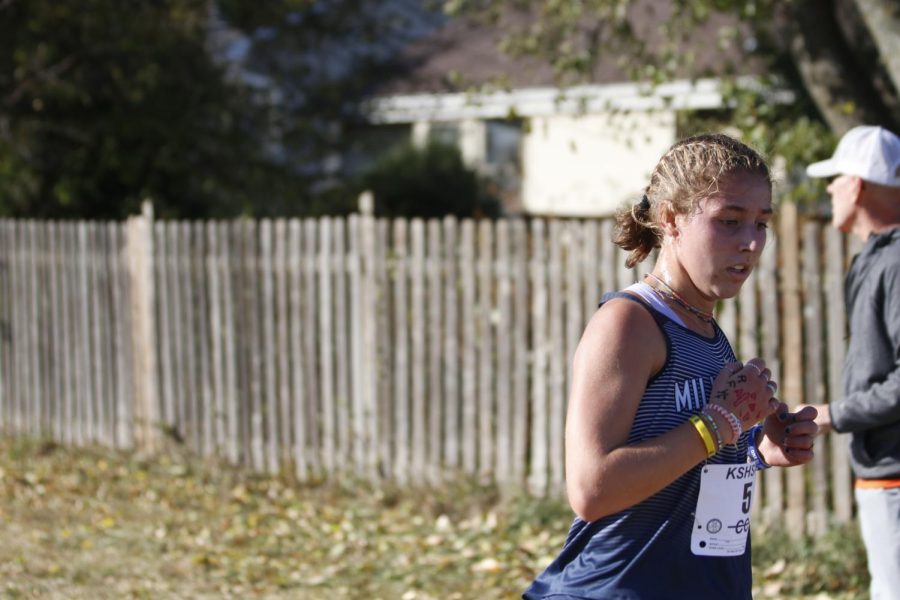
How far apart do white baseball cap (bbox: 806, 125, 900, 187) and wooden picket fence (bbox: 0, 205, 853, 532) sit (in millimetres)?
2059

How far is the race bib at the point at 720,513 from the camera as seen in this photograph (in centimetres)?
261

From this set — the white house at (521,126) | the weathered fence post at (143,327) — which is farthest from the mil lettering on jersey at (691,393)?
the white house at (521,126)

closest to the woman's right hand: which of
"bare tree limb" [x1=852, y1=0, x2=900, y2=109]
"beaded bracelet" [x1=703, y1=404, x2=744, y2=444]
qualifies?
"beaded bracelet" [x1=703, y1=404, x2=744, y2=444]

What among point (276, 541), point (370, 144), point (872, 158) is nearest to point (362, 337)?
point (276, 541)

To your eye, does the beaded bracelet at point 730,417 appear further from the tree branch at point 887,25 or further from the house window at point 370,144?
the house window at point 370,144

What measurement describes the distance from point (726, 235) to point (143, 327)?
7501 mm

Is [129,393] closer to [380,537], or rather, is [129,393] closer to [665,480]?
[380,537]

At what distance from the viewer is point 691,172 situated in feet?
8.36

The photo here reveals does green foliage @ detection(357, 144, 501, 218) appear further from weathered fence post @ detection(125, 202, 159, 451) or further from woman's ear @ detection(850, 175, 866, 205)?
woman's ear @ detection(850, 175, 866, 205)

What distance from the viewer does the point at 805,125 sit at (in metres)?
7.91

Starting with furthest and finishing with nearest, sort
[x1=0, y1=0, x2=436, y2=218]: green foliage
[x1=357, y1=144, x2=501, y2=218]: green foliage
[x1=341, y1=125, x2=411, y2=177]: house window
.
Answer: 1. [x1=341, y1=125, x2=411, y2=177]: house window
2. [x1=357, y1=144, x2=501, y2=218]: green foliage
3. [x1=0, y1=0, x2=436, y2=218]: green foliage

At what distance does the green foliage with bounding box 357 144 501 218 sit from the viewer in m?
15.5

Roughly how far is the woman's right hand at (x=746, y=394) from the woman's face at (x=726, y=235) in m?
0.17

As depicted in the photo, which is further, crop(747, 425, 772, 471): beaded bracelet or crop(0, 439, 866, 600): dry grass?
crop(0, 439, 866, 600): dry grass
